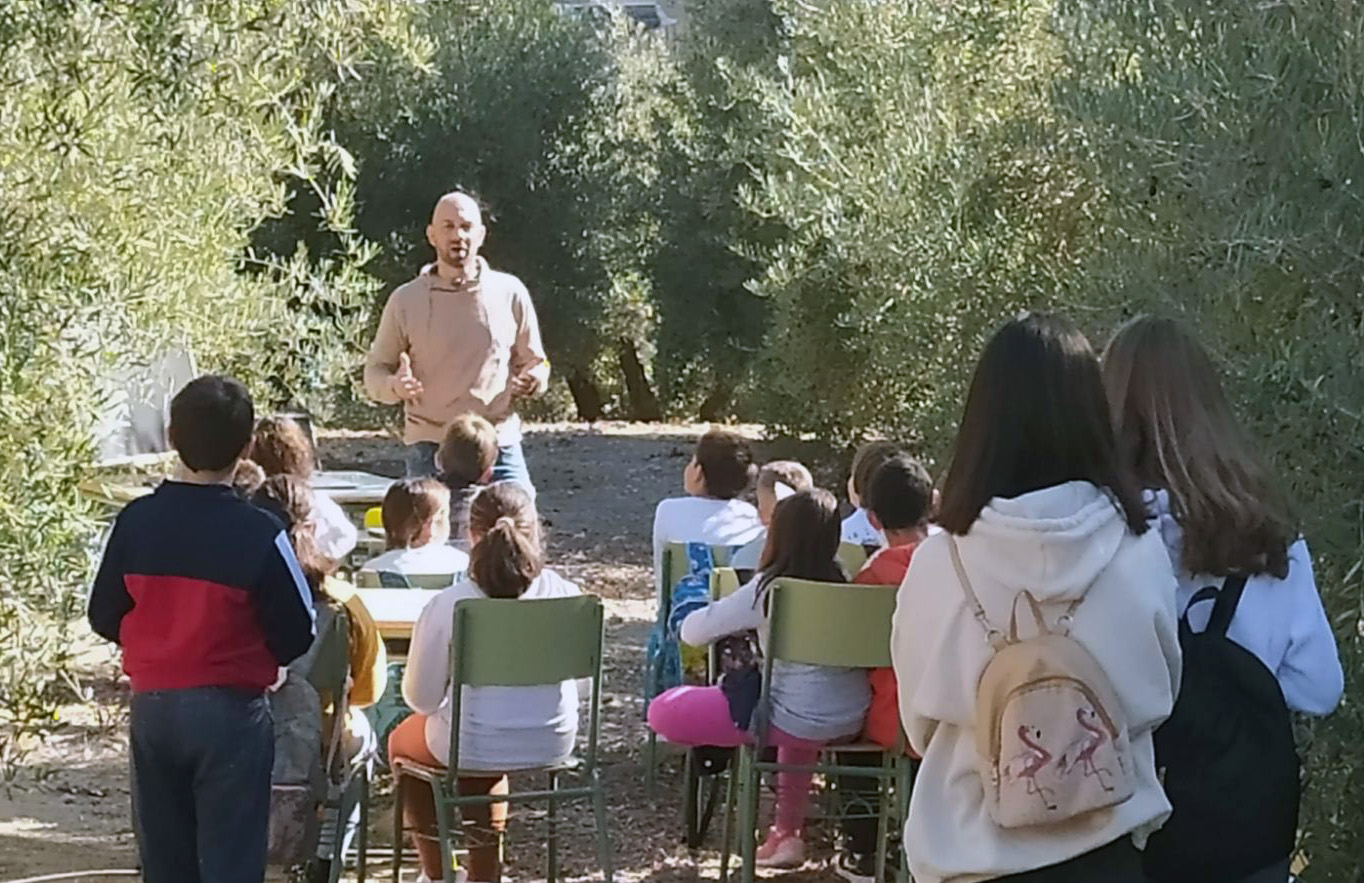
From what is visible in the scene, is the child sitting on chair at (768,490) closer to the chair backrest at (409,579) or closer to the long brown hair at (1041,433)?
the chair backrest at (409,579)

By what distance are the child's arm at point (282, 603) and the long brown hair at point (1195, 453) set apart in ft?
6.02

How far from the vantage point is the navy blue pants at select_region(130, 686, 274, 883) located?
398cm

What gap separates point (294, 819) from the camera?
15.1 feet

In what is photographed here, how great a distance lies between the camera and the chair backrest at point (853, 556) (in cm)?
596

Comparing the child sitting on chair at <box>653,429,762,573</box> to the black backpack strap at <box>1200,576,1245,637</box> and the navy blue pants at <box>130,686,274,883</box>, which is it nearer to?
the navy blue pants at <box>130,686,274,883</box>

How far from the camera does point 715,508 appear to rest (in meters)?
6.38

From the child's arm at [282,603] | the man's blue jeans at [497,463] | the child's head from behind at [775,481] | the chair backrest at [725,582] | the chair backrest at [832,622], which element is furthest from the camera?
the man's blue jeans at [497,463]

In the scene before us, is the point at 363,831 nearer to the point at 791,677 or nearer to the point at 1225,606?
the point at 791,677

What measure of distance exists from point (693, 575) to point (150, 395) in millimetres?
1855

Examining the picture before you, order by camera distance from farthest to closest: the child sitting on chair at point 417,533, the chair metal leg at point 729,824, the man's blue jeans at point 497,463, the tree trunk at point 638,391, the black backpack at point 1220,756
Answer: the tree trunk at point 638,391 → the man's blue jeans at point 497,463 → the child sitting on chair at point 417,533 → the chair metal leg at point 729,824 → the black backpack at point 1220,756

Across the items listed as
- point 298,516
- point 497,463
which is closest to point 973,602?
point 298,516

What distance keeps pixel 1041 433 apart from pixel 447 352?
14.0 feet

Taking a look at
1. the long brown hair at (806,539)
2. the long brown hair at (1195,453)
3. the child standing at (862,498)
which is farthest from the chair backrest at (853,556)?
the long brown hair at (1195,453)

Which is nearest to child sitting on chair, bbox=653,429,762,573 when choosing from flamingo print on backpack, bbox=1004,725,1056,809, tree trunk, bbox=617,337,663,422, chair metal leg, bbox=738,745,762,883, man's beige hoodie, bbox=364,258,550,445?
man's beige hoodie, bbox=364,258,550,445
